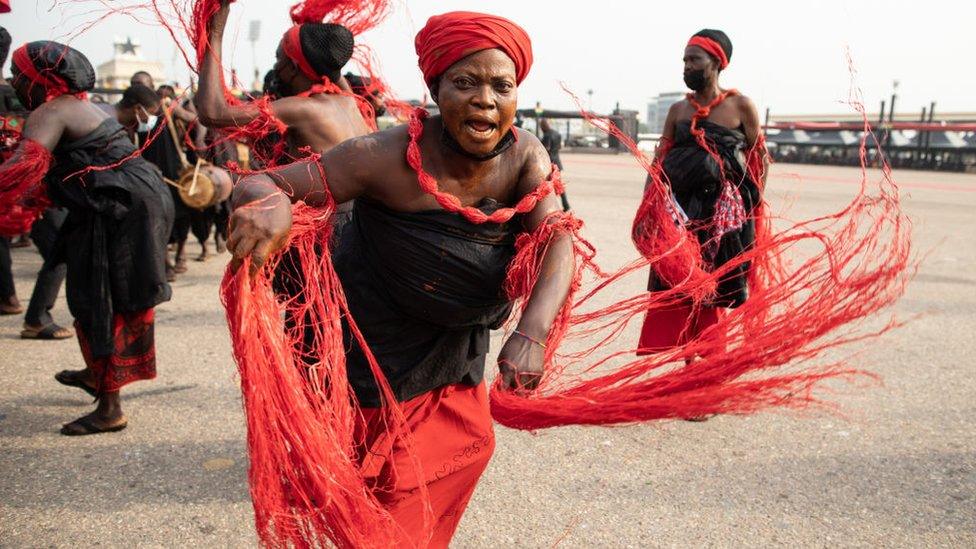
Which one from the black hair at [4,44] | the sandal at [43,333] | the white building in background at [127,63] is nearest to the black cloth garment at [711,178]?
the sandal at [43,333]

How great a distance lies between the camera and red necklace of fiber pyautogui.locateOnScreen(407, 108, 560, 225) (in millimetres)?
1746

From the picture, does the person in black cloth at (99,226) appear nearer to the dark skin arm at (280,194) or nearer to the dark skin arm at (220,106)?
the dark skin arm at (220,106)

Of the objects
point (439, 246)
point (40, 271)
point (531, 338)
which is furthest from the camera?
point (40, 271)

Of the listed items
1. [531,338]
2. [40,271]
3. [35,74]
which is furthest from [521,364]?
[40,271]

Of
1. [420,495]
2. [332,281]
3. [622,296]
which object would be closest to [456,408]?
[420,495]

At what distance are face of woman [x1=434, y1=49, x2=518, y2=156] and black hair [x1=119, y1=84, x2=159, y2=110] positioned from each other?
491 cm

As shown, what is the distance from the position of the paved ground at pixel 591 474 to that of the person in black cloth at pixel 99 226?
32 cm

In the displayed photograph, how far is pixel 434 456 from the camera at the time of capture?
200cm

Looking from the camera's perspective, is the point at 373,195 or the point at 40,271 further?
the point at 40,271

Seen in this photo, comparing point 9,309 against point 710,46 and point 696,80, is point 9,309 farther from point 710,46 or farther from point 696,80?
point 710,46

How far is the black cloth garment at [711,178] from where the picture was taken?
387 cm

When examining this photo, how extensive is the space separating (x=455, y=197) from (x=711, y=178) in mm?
2421

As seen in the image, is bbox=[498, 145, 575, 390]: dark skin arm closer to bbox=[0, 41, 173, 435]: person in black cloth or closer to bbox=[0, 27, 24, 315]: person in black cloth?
bbox=[0, 41, 173, 435]: person in black cloth

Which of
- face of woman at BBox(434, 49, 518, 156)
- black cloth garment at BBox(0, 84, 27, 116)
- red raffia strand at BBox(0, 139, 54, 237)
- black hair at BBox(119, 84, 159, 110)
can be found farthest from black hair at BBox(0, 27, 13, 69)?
face of woman at BBox(434, 49, 518, 156)
